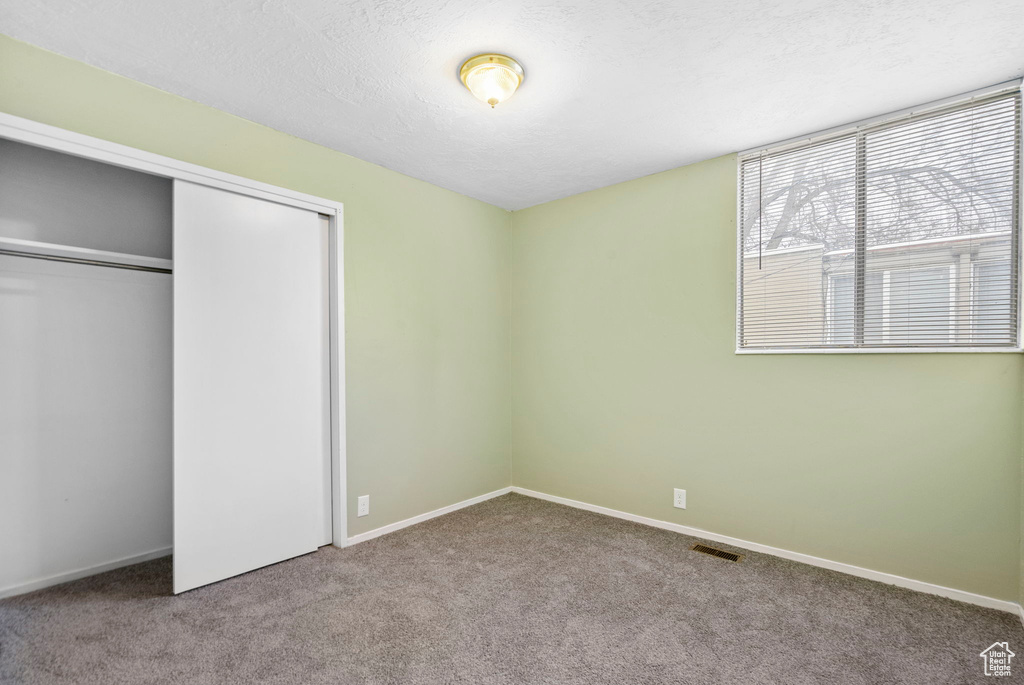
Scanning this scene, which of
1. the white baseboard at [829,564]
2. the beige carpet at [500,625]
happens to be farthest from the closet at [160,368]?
the white baseboard at [829,564]

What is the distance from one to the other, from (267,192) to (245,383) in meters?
1.08

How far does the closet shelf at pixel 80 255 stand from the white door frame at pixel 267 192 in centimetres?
50

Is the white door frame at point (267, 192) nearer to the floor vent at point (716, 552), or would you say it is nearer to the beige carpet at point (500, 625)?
the beige carpet at point (500, 625)

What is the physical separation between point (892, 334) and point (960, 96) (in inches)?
47.4

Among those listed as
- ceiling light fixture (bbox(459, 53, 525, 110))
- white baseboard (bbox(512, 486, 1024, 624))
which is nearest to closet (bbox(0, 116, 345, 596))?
ceiling light fixture (bbox(459, 53, 525, 110))

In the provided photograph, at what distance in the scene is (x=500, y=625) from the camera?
7.39ft

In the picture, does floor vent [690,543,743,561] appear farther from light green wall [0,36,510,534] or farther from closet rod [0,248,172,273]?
closet rod [0,248,172,273]

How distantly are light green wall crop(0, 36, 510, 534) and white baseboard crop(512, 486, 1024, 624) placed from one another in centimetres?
112

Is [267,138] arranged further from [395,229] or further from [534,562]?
[534,562]

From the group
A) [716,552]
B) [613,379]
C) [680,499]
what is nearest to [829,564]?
[716,552]

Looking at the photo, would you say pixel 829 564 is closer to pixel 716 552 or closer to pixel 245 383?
pixel 716 552

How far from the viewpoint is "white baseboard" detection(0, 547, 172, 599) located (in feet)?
8.09

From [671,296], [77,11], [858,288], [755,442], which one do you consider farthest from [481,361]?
[77,11]

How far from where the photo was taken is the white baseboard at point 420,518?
3238mm
